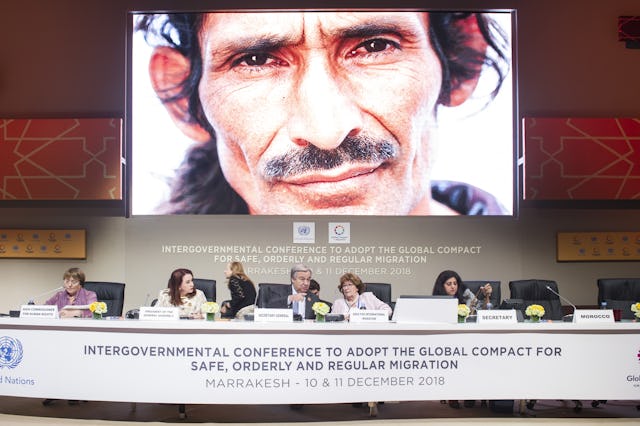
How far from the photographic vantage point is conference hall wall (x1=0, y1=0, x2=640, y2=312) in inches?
303

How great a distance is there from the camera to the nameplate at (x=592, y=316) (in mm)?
5020

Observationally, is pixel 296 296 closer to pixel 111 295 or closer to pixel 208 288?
pixel 208 288

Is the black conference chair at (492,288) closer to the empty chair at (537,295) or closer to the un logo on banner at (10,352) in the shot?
the empty chair at (537,295)

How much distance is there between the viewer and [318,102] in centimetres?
749

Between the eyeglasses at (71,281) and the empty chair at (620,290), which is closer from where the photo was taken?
the eyeglasses at (71,281)

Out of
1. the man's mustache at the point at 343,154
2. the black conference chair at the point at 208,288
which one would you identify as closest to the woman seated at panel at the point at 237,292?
the black conference chair at the point at 208,288

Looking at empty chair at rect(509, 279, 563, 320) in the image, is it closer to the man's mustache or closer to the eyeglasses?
the man's mustache

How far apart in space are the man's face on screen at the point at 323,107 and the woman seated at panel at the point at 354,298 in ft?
5.51

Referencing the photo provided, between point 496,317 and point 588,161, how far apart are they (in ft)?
11.1

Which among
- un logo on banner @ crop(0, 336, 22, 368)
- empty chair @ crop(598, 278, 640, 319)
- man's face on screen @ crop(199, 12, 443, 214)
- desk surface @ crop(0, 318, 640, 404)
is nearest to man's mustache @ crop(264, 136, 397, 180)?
man's face on screen @ crop(199, 12, 443, 214)

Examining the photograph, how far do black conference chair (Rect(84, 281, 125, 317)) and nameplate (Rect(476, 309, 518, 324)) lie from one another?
9.99ft

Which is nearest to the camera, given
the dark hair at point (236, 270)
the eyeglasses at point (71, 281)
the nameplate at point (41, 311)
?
the nameplate at point (41, 311)

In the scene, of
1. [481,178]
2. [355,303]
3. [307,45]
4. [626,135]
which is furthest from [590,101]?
[355,303]

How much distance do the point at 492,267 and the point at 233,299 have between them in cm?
291
